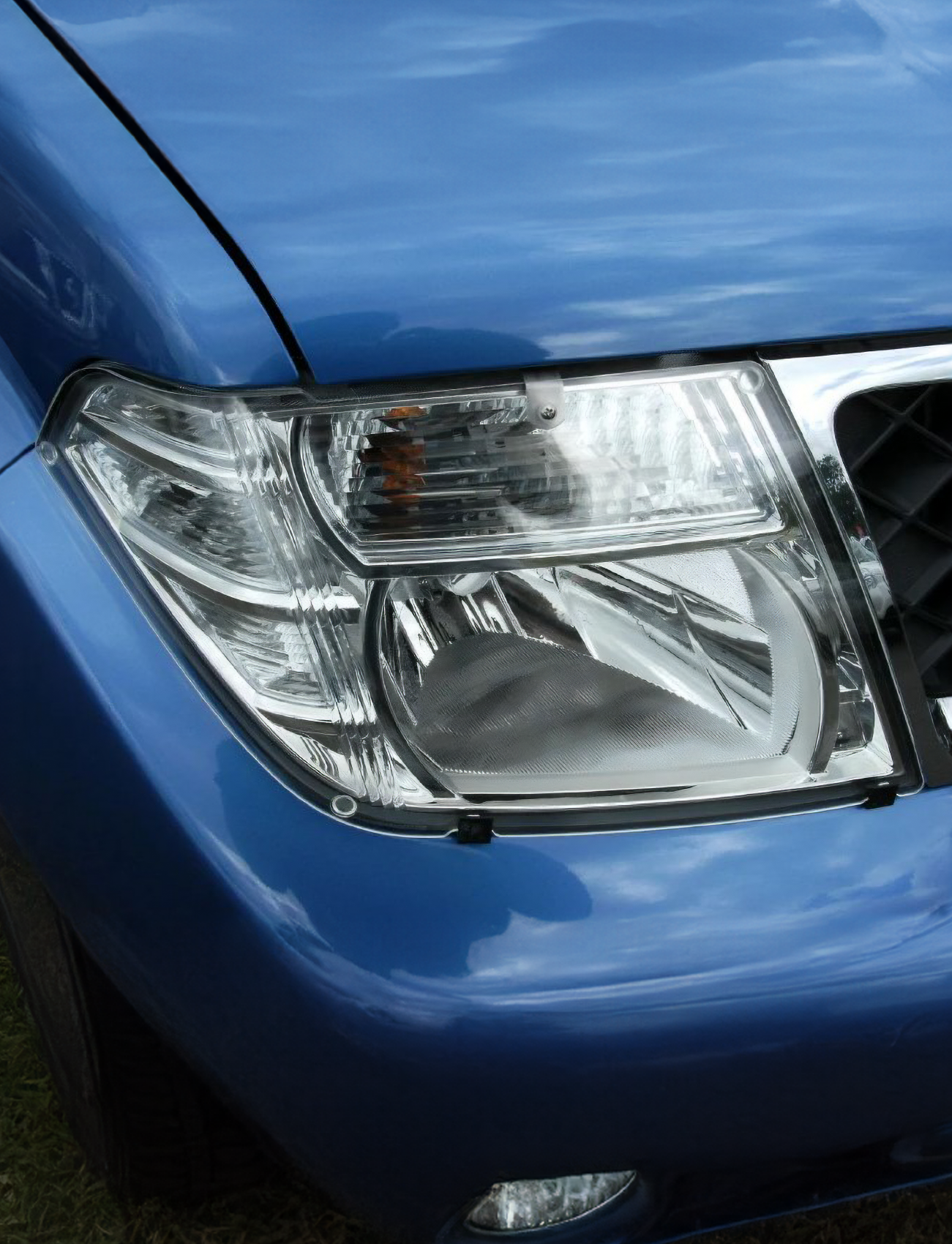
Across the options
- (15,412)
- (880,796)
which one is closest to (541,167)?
(15,412)

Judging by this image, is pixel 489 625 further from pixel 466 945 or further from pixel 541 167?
pixel 541 167

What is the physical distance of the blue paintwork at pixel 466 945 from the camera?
45.5 inches

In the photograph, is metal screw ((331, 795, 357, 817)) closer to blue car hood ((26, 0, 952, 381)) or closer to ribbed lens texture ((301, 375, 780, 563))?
ribbed lens texture ((301, 375, 780, 563))

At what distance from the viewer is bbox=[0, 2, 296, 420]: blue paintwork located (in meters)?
1.18

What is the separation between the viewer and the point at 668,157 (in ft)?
4.39

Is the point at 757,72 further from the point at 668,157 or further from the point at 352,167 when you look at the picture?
the point at 352,167

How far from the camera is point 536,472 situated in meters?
1.25

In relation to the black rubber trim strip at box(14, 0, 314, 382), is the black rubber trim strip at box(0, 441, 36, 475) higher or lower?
lower

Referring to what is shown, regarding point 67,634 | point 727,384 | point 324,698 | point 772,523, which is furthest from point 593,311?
point 67,634

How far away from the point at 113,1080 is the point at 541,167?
1035 mm

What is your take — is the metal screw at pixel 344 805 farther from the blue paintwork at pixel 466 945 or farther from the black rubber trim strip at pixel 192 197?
the black rubber trim strip at pixel 192 197

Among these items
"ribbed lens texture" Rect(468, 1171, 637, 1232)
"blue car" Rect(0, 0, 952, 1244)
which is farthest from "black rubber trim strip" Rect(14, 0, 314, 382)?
"ribbed lens texture" Rect(468, 1171, 637, 1232)

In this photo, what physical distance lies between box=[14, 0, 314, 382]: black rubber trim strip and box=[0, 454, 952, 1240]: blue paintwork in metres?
0.24

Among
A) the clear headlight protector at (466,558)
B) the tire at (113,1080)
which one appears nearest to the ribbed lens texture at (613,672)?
the clear headlight protector at (466,558)
